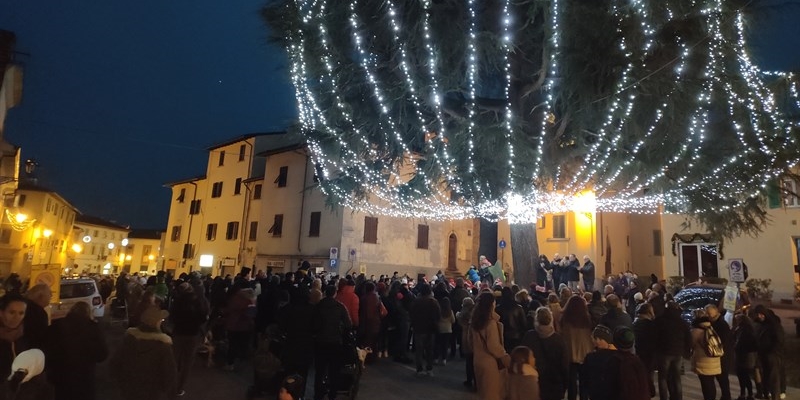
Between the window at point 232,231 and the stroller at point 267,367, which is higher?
the window at point 232,231

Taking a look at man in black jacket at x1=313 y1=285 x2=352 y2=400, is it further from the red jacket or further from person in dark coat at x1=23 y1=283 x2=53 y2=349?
person in dark coat at x1=23 y1=283 x2=53 y2=349

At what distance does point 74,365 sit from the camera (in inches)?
187

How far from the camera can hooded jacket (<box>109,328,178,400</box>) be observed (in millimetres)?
4609

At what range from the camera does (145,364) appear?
462 centimetres

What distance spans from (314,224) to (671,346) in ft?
72.1

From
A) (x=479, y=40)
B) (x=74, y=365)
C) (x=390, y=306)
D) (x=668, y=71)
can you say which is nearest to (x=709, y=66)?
(x=668, y=71)

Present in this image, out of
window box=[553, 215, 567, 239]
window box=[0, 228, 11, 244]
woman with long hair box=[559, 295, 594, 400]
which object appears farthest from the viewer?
window box=[0, 228, 11, 244]

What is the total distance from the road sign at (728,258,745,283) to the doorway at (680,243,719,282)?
542 inches

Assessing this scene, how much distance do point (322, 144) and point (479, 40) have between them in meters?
6.59

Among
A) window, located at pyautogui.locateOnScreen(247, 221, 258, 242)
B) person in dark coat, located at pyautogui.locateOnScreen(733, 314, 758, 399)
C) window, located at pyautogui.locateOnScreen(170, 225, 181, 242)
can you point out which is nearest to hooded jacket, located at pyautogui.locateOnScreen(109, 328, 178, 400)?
person in dark coat, located at pyautogui.locateOnScreen(733, 314, 758, 399)

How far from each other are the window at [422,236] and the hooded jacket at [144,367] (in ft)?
75.8

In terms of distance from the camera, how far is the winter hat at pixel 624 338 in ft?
14.5

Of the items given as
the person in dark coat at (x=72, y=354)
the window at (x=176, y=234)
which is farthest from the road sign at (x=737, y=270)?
the window at (x=176, y=234)

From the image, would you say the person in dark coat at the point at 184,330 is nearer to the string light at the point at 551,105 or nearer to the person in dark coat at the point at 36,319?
the person in dark coat at the point at 36,319
